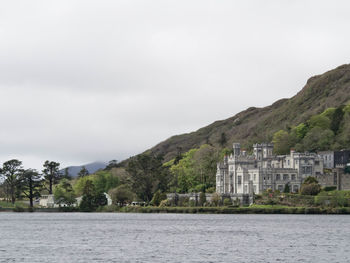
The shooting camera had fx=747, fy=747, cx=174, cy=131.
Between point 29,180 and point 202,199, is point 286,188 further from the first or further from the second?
point 29,180

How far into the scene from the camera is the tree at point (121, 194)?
178375mm

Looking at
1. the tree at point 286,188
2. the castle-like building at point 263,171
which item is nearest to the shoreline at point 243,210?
the castle-like building at point 263,171

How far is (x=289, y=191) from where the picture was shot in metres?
154

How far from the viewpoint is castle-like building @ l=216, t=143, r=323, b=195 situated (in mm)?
156000

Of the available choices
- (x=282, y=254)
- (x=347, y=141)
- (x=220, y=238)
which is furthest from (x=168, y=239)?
(x=347, y=141)

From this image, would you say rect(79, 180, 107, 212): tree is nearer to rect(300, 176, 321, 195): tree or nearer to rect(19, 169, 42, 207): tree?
rect(19, 169, 42, 207): tree

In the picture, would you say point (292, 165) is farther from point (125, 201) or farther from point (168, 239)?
point (168, 239)

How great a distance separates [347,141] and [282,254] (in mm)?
129787

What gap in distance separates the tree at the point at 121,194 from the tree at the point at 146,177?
3547 millimetres

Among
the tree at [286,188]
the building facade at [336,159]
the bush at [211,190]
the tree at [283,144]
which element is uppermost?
the tree at [283,144]

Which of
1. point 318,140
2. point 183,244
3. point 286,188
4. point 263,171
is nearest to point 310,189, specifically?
point 286,188

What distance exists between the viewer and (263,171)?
510 feet

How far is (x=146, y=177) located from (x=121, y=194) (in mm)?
8109

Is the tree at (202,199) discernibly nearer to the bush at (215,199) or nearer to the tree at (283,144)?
the bush at (215,199)
